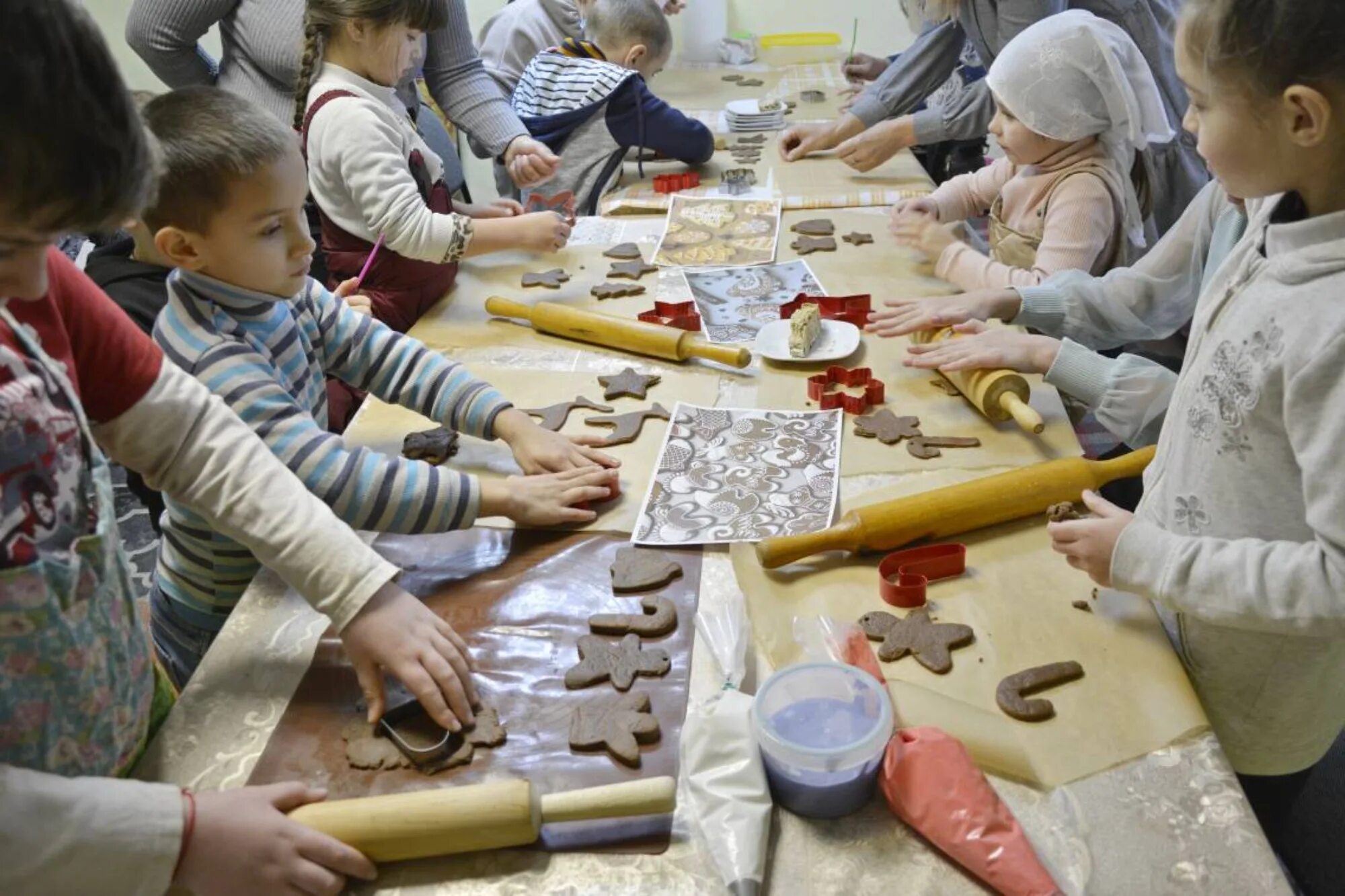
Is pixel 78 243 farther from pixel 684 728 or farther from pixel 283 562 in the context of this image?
pixel 684 728

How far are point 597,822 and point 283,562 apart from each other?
0.37m

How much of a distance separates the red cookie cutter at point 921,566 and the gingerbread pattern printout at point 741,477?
0.34ft

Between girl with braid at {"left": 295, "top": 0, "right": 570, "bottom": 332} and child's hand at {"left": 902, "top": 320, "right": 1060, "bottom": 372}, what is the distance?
76 centimetres

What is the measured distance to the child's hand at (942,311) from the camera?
139cm

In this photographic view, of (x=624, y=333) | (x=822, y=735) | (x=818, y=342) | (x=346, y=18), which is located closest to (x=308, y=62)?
(x=346, y=18)

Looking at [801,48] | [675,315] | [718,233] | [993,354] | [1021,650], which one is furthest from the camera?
[801,48]

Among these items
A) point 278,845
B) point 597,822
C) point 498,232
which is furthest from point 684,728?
point 498,232

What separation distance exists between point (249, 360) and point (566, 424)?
396 millimetres

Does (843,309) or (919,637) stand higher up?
(919,637)

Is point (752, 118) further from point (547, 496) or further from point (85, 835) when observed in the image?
point (85, 835)

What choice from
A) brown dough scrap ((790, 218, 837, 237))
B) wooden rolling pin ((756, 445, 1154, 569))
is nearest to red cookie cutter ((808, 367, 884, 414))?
wooden rolling pin ((756, 445, 1154, 569))

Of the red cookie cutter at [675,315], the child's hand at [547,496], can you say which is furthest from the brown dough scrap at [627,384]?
the child's hand at [547,496]

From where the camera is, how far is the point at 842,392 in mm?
1316

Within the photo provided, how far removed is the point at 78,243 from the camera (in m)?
2.80
